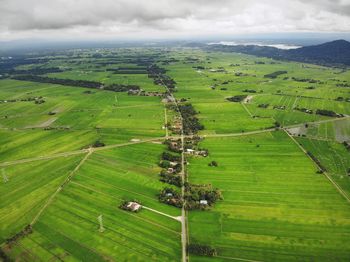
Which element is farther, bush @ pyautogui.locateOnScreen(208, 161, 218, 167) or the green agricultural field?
bush @ pyautogui.locateOnScreen(208, 161, 218, 167)

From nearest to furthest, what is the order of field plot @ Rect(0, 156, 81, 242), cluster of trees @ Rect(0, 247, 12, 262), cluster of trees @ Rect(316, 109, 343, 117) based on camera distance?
cluster of trees @ Rect(0, 247, 12, 262) → field plot @ Rect(0, 156, 81, 242) → cluster of trees @ Rect(316, 109, 343, 117)

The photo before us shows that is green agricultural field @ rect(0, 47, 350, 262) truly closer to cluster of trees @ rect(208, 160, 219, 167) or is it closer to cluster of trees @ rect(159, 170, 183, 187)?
cluster of trees @ rect(159, 170, 183, 187)

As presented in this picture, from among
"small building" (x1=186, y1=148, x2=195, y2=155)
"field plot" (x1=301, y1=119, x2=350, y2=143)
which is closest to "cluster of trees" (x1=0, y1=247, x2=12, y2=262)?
"small building" (x1=186, y1=148, x2=195, y2=155)

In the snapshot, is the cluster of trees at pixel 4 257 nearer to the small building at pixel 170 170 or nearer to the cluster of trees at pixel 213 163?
the small building at pixel 170 170

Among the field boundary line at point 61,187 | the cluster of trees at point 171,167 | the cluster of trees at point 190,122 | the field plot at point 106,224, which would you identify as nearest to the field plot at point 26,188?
the field boundary line at point 61,187

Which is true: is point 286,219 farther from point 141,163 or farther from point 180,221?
point 141,163

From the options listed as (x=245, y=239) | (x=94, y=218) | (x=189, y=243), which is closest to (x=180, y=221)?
(x=189, y=243)
